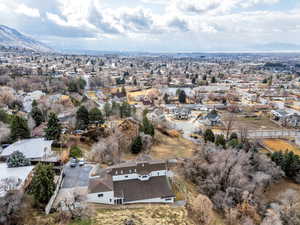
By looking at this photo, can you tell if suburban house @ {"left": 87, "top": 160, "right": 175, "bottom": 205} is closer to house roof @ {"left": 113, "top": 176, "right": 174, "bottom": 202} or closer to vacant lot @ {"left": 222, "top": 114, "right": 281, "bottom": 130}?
house roof @ {"left": 113, "top": 176, "right": 174, "bottom": 202}

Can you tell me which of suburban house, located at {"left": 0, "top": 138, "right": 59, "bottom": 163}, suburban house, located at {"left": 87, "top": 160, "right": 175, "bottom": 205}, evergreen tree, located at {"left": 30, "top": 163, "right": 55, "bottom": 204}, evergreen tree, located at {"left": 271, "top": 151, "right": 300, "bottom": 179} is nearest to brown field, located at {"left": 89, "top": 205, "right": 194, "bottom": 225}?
suburban house, located at {"left": 87, "top": 160, "right": 175, "bottom": 205}

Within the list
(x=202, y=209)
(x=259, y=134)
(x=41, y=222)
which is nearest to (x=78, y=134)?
(x=41, y=222)

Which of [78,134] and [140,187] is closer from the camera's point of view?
[140,187]

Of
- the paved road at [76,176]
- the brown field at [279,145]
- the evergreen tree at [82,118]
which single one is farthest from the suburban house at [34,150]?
the brown field at [279,145]

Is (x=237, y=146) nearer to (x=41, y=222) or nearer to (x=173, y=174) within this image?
(x=173, y=174)

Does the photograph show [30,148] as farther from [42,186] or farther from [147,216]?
[147,216]

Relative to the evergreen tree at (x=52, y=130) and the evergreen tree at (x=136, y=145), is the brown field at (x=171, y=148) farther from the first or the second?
the evergreen tree at (x=52, y=130)
